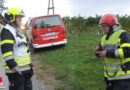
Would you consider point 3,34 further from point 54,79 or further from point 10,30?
point 54,79

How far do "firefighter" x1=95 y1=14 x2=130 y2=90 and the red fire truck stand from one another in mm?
7834

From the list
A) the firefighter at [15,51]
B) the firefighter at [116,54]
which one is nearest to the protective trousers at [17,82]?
the firefighter at [15,51]

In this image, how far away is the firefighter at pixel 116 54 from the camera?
2.57 meters

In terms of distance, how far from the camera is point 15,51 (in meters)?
2.99

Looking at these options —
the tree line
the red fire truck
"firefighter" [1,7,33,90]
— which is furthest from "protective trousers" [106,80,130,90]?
the tree line

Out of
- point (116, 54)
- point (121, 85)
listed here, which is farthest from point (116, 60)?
point (121, 85)

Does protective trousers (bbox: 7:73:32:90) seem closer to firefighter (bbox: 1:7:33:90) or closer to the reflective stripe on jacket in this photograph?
firefighter (bbox: 1:7:33:90)

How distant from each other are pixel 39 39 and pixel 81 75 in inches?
214

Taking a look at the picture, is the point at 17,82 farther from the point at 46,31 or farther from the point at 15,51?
the point at 46,31

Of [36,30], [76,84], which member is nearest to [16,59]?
[76,84]

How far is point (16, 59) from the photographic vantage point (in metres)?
3.00

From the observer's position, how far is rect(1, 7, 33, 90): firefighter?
2.84 meters

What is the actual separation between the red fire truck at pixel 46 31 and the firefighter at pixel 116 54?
308 inches

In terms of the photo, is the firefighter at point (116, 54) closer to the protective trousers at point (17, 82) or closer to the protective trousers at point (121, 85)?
the protective trousers at point (121, 85)
